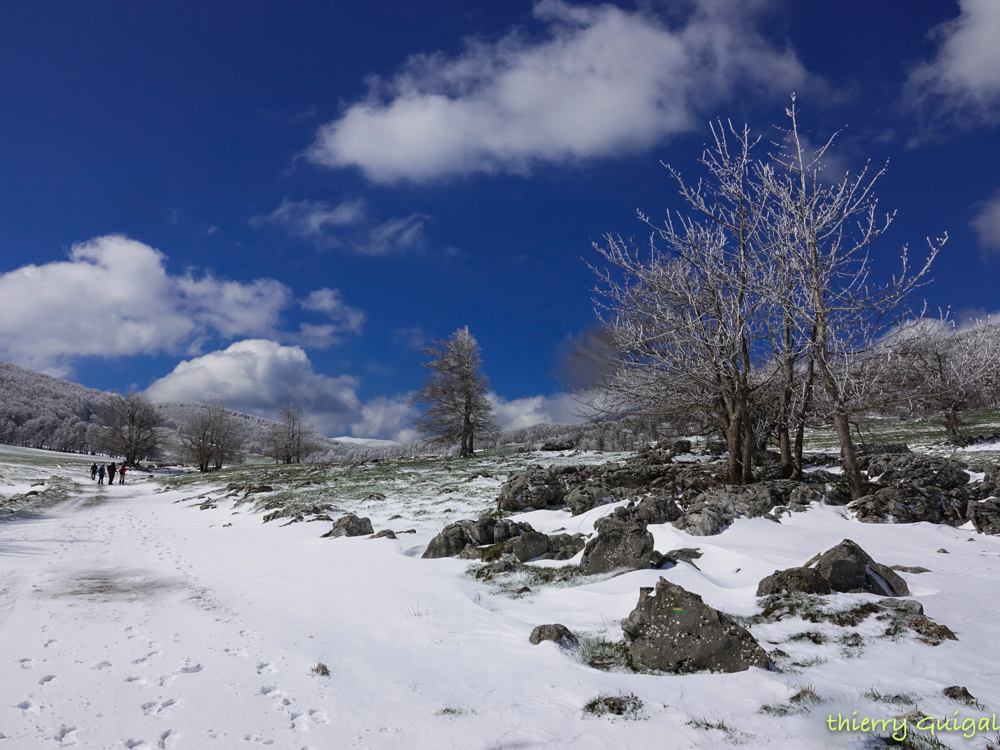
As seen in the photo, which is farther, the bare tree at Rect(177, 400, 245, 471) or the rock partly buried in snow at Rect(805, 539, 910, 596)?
the bare tree at Rect(177, 400, 245, 471)

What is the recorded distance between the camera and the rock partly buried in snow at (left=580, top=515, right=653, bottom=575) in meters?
6.70

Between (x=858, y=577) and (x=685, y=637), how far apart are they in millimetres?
2338

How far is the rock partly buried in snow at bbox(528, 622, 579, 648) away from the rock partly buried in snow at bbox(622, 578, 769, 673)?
1.74 ft

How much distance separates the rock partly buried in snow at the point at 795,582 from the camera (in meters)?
5.23

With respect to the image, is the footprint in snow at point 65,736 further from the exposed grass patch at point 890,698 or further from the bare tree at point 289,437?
the bare tree at point 289,437

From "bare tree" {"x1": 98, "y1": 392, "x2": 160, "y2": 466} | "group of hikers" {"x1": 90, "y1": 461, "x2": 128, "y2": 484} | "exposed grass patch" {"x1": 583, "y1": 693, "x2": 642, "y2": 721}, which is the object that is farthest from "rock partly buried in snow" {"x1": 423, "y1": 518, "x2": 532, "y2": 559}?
"bare tree" {"x1": 98, "y1": 392, "x2": 160, "y2": 466}

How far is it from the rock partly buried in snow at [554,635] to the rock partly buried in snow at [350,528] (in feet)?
20.9

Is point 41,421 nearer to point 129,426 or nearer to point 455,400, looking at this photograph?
point 129,426

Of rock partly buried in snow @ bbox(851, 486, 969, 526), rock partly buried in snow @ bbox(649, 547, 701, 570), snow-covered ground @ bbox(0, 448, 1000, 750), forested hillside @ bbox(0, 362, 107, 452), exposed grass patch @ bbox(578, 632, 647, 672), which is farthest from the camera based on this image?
forested hillside @ bbox(0, 362, 107, 452)

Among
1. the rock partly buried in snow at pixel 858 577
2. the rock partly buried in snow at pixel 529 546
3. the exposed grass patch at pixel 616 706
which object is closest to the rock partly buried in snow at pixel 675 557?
the rock partly buried in snow at pixel 858 577

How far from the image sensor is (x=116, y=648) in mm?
4781

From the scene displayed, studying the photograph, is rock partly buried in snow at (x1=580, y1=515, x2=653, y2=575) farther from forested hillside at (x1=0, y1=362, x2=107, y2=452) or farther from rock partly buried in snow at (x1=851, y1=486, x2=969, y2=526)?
forested hillside at (x1=0, y1=362, x2=107, y2=452)

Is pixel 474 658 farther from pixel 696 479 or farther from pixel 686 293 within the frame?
pixel 696 479

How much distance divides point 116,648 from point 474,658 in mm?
3325
